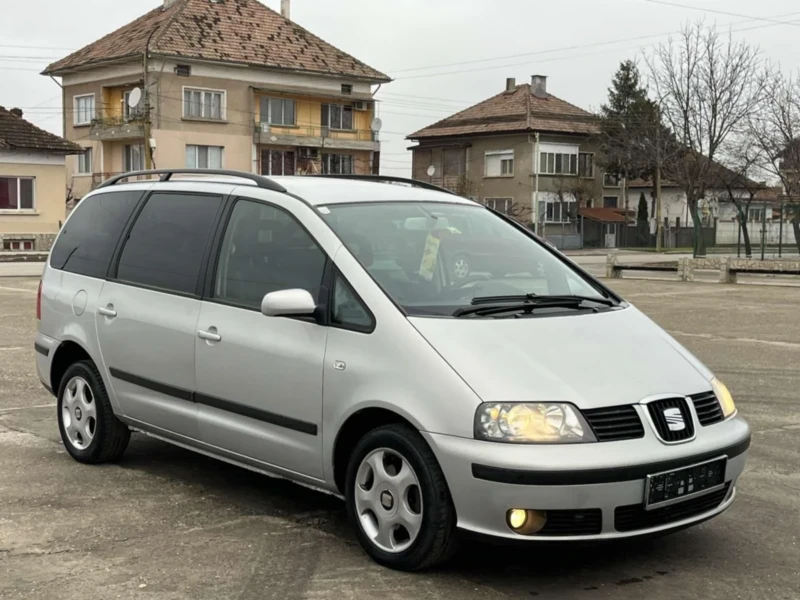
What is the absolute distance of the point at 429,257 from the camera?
5.21m

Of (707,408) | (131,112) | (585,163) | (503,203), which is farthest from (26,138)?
(707,408)

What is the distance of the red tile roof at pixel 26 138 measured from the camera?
44.7 meters

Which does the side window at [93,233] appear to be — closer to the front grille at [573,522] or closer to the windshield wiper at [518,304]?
the windshield wiper at [518,304]

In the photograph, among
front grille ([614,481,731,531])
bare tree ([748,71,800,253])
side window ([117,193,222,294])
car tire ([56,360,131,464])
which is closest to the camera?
front grille ([614,481,731,531])

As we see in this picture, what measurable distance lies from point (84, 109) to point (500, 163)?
1005 inches

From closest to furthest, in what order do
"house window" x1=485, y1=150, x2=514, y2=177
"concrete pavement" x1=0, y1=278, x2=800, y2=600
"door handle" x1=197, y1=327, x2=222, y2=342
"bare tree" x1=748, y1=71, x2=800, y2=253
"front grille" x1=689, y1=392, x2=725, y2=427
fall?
1. "concrete pavement" x1=0, y1=278, x2=800, y2=600
2. "front grille" x1=689, y1=392, x2=725, y2=427
3. "door handle" x1=197, y1=327, x2=222, y2=342
4. "bare tree" x1=748, y1=71, x2=800, y2=253
5. "house window" x1=485, y1=150, x2=514, y2=177

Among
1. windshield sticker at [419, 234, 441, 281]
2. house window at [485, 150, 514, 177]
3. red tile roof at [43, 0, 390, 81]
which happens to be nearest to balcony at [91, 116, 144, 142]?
red tile roof at [43, 0, 390, 81]

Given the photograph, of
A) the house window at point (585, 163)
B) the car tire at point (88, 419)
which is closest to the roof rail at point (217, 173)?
the car tire at point (88, 419)

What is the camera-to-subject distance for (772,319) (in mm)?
16375

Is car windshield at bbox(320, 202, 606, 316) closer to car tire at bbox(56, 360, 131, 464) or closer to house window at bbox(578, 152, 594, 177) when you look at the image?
car tire at bbox(56, 360, 131, 464)

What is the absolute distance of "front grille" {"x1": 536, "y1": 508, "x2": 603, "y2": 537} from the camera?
13.8 feet

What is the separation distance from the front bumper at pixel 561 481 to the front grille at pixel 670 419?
5 centimetres

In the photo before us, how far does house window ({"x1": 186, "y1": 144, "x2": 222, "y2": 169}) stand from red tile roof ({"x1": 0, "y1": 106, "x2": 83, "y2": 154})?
8.88 metres

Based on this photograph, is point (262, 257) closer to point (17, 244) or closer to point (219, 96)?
point (17, 244)
